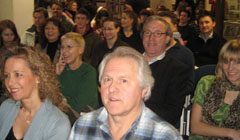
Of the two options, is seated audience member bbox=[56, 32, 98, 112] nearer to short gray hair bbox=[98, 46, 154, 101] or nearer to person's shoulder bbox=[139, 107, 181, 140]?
short gray hair bbox=[98, 46, 154, 101]

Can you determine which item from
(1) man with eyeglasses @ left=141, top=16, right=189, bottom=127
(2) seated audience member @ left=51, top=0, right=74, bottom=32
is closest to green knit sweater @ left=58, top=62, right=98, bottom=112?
(1) man with eyeglasses @ left=141, top=16, right=189, bottom=127

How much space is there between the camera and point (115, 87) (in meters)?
1.72

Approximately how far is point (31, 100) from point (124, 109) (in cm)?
88

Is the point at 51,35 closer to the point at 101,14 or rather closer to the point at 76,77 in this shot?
the point at 76,77

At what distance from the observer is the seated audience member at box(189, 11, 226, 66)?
204 inches

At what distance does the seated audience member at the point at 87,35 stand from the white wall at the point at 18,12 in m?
1.07

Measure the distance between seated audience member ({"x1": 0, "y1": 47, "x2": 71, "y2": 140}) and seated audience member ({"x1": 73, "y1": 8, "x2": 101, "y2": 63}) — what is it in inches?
110

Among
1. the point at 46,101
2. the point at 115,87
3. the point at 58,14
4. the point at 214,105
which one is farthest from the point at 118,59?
the point at 58,14

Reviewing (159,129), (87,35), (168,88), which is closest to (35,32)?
(87,35)

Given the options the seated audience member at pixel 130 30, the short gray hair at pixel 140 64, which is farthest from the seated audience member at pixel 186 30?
the short gray hair at pixel 140 64

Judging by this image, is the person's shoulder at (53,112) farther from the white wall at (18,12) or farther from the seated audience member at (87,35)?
the white wall at (18,12)

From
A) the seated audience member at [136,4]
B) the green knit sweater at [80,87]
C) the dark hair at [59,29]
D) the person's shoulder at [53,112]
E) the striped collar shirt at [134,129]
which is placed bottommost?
the green knit sweater at [80,87]

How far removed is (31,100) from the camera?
7.55ft

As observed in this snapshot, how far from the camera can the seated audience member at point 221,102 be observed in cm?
268
